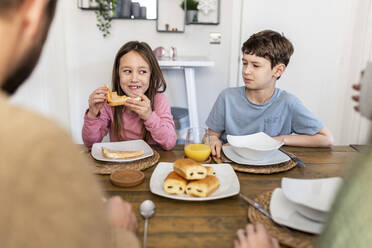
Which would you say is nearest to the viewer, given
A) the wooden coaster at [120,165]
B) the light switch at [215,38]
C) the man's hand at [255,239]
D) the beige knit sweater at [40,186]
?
the beige knit sweater at [40,186]

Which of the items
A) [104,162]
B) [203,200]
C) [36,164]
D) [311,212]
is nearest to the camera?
[36,164]

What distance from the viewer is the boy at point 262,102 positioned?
66.6 inches

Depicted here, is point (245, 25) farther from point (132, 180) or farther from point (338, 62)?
point (132, 180)

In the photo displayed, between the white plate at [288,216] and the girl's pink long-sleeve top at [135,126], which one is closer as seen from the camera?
the white plate at [288,216]

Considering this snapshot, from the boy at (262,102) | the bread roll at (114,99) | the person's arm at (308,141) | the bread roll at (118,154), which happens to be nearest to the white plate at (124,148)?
the bread roll at (118,154)

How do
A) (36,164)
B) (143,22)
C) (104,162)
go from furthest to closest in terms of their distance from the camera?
(143,22), (104,162), (36,164)

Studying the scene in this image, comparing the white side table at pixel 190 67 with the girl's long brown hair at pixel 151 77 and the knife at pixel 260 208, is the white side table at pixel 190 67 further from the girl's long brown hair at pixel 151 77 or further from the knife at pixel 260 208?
the knife at pixel 260 208

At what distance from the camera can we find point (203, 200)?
0.84m

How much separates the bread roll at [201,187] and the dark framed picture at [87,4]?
2.68 metres

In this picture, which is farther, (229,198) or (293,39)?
Answer: (293,39)

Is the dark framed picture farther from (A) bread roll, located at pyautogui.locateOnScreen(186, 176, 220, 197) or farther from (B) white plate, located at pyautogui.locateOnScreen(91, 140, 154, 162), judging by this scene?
(A) bread roll, located at pyautogui.locateOnScreen(186, 176, 220, 197)

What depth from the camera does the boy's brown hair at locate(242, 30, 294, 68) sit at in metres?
1.70

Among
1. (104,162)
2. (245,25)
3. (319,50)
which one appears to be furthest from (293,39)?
(104,162)

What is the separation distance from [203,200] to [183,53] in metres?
2.65
